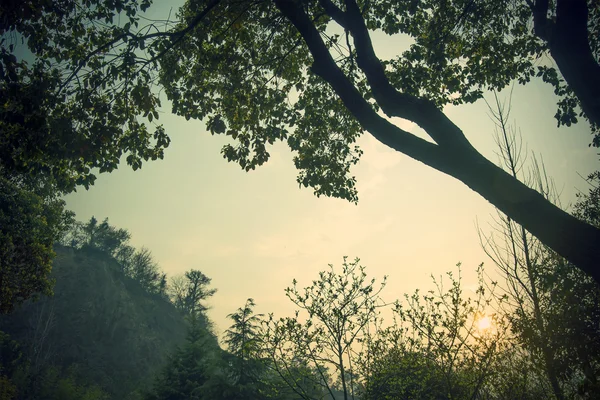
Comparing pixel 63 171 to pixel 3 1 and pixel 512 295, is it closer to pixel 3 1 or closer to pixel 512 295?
pixel 3 1

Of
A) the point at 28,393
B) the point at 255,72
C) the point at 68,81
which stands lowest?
the point at 28,393

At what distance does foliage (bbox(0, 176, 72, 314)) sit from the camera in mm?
15864

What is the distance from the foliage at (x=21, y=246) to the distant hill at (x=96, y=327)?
20.4 meters

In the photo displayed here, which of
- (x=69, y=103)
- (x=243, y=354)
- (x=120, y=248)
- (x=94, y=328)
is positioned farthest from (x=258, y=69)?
(x=120, y=248)

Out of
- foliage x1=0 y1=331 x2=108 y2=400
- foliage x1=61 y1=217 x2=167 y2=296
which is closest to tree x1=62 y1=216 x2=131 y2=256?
foliage x1=61 y1=217 x2=167 y2=296

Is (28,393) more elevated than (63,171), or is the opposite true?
(63,171)

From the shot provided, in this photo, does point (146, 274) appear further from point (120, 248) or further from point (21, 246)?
point (21, 246)

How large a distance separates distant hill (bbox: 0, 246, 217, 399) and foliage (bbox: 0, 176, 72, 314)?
20.4 meters

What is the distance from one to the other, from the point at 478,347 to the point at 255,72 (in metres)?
8.22

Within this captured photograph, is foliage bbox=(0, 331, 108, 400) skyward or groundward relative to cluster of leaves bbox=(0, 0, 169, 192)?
groundward

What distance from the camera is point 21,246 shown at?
16844 millimetres

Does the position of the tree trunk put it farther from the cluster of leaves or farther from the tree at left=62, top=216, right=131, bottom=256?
the tree at left=62, top=216, right=131, bottom=256

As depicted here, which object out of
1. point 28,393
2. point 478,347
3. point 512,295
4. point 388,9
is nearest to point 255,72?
point 388,9

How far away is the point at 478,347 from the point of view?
6.07m
